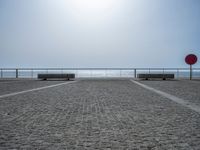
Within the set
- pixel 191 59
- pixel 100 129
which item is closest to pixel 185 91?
pixel 100 129

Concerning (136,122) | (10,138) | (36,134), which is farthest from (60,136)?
(136,122)

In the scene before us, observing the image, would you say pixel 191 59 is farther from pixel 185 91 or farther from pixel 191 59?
pixel 185 91

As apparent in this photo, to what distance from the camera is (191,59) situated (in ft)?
79.5

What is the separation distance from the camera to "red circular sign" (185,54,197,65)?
24125mm

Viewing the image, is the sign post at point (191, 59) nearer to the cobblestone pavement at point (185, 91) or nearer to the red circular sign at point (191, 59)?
the red circular sign at point (191, 59)

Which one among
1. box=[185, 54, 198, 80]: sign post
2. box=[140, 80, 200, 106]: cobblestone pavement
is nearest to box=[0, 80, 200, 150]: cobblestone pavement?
box=[140, 80, 200, 106]: cobblestone pavement

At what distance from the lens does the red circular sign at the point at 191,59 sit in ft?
79.2

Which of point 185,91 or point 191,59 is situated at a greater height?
point 191,59

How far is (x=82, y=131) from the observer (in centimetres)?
356

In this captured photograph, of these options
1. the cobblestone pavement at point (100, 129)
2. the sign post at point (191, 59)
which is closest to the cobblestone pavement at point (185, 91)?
the cobblestone pavement at point (100, 129)

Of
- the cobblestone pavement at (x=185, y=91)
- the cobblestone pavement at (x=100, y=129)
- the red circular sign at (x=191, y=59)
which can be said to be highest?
the red circular sign at (x=191, y=59)

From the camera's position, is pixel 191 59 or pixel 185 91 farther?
pixel 191 59

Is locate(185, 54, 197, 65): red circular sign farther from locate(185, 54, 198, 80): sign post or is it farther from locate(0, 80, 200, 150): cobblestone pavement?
locate(0, 80, 200, 150): cobblestone pavement

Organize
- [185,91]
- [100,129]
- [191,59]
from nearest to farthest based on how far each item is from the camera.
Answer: [100,129], [185,91], [191,59]
